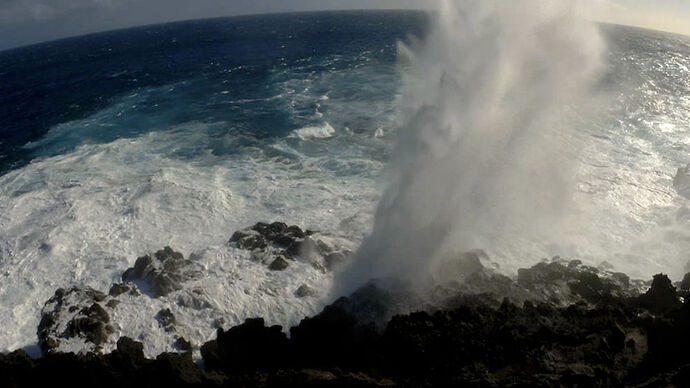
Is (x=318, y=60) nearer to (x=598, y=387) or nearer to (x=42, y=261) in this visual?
(x=42, y=261)

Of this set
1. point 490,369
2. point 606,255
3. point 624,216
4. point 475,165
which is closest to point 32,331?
point 490,369

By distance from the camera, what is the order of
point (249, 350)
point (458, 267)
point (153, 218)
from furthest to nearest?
point (153, 218)
point (458, 267)
point (249, 350)

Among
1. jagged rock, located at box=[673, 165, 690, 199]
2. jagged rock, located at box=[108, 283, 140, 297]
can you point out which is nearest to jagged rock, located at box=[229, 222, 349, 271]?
jagged rock, located at box=[108, 283, 140, 297]

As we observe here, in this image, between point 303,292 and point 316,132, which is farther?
point 316,132

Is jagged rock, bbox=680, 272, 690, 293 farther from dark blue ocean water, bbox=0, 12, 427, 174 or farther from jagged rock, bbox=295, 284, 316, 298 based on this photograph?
dark blue ocean water, bbox=0, 12, 427, 174

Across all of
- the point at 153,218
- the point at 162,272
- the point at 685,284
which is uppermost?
the point at 153,218

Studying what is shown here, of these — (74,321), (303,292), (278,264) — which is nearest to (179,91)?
(278,264)

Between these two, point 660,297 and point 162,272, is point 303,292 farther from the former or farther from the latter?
point 660,297

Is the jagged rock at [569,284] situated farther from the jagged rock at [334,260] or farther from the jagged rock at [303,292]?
the jagged rock at [303,292]
